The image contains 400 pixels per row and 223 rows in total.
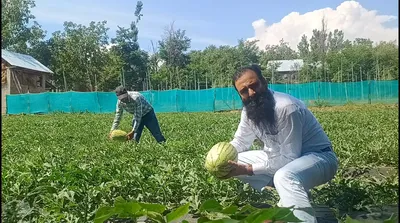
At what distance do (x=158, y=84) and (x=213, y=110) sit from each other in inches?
201

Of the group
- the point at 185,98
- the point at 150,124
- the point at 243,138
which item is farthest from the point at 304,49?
the point at 243,138

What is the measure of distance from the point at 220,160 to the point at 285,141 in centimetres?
40

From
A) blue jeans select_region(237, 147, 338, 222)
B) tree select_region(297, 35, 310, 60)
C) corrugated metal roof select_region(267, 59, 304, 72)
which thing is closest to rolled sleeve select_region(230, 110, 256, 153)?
blue jeans select_region(237, 147, 338, 222)

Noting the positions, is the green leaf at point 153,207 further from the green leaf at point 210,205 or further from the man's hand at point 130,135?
the man's hand at point 130,135

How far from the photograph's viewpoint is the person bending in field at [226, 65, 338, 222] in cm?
268

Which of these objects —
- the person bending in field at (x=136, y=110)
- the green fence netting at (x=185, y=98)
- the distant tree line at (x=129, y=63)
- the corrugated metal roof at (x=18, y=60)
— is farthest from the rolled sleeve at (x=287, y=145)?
the green fence netting at (x=185, y=98)

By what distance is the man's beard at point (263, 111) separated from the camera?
2.77 meters

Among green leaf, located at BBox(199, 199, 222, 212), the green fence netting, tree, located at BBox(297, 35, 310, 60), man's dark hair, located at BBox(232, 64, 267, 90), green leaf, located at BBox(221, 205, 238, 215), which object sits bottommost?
the green fence netting

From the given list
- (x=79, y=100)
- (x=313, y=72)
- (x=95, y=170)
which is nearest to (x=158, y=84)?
(x=79, y=100)

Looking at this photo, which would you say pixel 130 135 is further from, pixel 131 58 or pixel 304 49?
pixel 304 49

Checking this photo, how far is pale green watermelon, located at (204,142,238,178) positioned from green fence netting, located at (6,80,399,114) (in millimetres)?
21966

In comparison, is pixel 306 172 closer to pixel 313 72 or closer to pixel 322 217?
pixel 322 217

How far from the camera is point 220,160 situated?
3000mm

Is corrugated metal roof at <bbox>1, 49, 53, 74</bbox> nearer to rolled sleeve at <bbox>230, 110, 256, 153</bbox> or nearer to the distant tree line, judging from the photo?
the distant tree line
